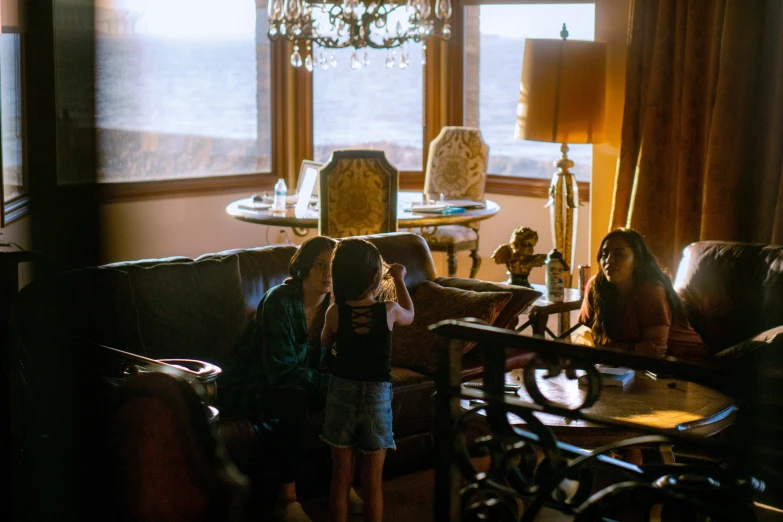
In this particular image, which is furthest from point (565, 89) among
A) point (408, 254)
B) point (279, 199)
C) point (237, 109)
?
point (237, 109)

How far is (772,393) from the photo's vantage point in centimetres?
280

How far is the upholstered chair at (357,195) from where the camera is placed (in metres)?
4.43

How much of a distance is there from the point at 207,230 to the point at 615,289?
376 cm

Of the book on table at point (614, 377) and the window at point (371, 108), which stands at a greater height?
the window at point (371, 108)

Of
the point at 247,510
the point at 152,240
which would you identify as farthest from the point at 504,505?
the point at 152,240

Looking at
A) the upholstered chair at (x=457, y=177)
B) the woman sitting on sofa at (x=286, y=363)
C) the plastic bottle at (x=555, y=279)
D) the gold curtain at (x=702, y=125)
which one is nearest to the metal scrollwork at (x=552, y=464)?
the woman sitting on sofa at (x=286, y=363)

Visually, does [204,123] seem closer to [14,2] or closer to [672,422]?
[14,2]

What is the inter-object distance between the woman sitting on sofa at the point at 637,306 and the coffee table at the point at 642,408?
0.61 feet

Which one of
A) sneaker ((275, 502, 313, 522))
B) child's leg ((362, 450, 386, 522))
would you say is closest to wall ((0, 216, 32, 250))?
sneaker ((275, 502, 313, 522))

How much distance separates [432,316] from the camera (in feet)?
11.7

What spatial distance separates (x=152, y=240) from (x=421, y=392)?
10.6 feet

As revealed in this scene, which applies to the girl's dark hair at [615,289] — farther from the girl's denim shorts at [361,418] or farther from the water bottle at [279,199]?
the water bottle at [279,199]

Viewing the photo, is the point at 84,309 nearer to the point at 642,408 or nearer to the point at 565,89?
the point at 642,408

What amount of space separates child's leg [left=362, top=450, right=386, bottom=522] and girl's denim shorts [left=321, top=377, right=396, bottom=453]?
57 mm
